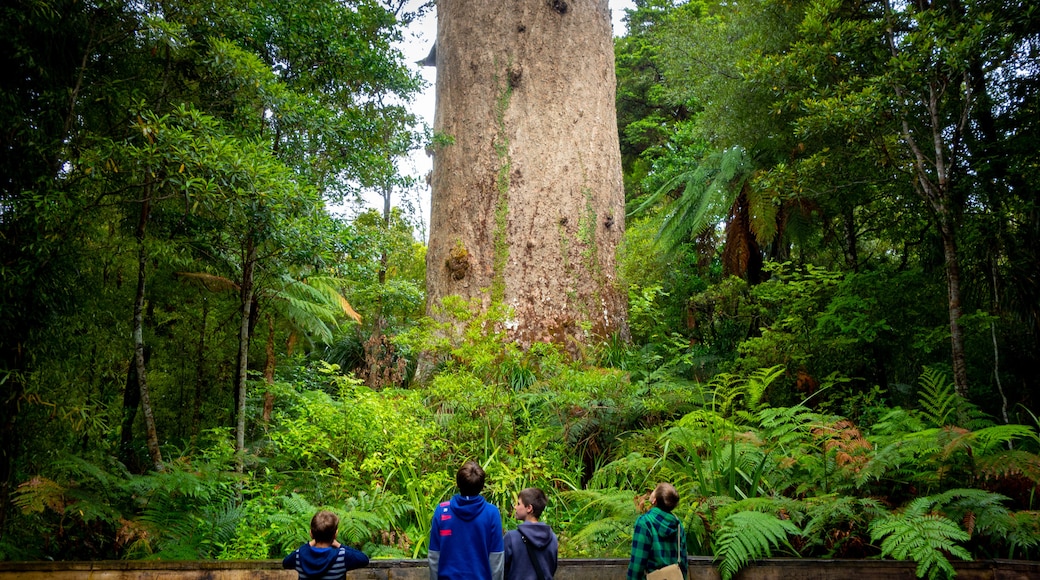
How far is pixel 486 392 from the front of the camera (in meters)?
5.76

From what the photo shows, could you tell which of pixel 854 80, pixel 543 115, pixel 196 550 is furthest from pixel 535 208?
pixel 196 550

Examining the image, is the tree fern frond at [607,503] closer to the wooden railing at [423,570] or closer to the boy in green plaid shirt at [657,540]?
the wooden railing at [423,570]

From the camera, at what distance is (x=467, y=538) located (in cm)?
322

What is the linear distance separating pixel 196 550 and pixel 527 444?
8.05 ft

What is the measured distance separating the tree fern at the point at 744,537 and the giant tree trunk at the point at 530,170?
454cm

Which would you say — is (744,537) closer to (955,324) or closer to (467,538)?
(467,538)

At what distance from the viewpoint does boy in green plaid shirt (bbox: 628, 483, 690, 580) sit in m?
3.34

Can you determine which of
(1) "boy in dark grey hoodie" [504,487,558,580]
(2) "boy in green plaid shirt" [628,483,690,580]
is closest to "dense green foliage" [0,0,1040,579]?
(2) "boy in green plaid shirt" [628,483,690,580]

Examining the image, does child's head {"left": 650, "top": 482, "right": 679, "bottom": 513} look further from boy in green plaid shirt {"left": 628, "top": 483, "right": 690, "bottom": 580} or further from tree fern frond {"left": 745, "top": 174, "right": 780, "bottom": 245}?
tree fern frond {"left": 745, "top": 174, "right": 780, "bottom": 245}

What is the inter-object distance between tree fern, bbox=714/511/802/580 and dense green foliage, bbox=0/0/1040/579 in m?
0.02

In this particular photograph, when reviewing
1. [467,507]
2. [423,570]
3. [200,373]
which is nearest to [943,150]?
[467,507]

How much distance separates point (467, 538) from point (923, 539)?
2.33 meters

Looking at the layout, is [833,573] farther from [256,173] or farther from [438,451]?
[256,173]

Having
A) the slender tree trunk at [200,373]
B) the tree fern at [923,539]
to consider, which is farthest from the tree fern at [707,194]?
the slender tree trunk at [200,373]
